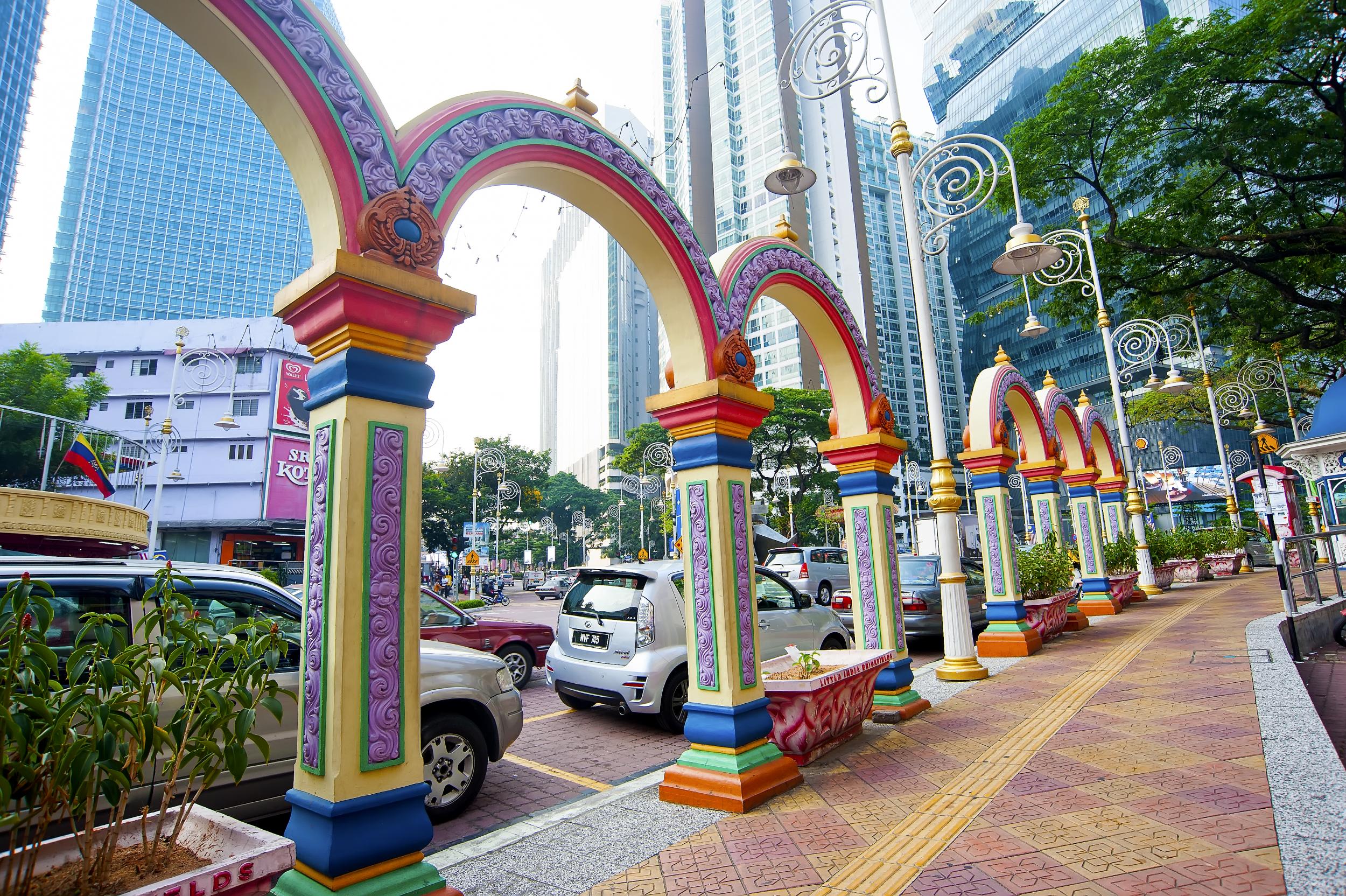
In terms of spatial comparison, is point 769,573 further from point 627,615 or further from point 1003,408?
point 1003,408

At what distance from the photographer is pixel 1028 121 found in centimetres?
1411

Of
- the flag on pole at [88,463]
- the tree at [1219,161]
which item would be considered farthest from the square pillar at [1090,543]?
the flag on pole at [88,463]

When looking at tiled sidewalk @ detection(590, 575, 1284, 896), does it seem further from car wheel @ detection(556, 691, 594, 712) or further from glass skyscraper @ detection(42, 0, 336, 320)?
glass skyscraper @ detection(42, 0, 336, 320)

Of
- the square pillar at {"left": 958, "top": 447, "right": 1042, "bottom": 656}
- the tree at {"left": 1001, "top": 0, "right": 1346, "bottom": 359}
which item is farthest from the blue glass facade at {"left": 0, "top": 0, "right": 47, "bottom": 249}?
the square pillar at {"left": 958, "top": 447, "right": 1042, "bottom": 656}

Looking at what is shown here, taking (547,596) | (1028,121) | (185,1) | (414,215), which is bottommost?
(547,596)

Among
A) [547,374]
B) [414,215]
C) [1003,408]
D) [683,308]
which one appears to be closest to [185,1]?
[414,215]

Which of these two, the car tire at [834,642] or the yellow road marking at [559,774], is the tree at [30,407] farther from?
the car tire at [834,642]

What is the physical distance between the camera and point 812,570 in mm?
15391

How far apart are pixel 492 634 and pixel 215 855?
616 cm

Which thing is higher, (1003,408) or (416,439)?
(1003,408)

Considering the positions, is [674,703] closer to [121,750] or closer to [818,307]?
[818,307]

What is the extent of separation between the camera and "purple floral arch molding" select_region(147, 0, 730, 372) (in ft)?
9.05

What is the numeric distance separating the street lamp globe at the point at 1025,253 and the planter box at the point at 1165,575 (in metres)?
11.1

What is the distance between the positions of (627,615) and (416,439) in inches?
139
